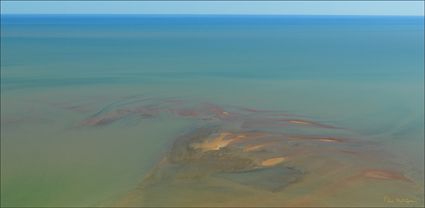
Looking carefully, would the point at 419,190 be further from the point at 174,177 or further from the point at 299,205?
the point at 174,177

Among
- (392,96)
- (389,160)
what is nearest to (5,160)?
(389,160)

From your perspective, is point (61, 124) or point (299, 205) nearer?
point (299, 205)

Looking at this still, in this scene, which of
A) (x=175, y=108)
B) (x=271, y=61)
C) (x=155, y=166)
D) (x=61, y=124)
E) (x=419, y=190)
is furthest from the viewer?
(x=271, y=61)

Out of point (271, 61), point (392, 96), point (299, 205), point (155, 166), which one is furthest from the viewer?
point (271, 61)

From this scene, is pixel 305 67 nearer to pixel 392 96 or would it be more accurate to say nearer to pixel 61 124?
pixel 392 96

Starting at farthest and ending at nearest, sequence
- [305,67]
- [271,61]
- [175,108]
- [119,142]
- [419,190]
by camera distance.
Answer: [271,61] → [305,67] → [175,108] → [119,142] → [419,190]

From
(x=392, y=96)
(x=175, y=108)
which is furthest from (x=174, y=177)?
(x=392, y=96)
